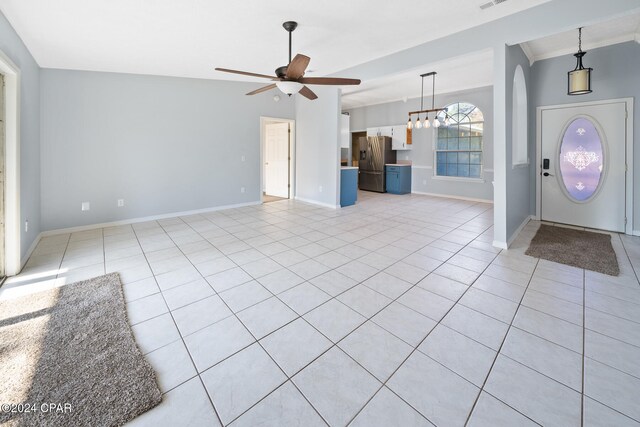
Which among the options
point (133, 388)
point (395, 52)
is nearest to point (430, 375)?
point (133, 388)

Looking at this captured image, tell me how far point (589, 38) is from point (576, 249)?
9.97ft

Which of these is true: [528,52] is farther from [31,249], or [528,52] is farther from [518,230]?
[31,249]

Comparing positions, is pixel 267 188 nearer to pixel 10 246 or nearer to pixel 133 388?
pixel 10 246

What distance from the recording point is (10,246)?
281 cm

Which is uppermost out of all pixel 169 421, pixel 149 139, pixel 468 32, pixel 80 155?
pixel 468 32

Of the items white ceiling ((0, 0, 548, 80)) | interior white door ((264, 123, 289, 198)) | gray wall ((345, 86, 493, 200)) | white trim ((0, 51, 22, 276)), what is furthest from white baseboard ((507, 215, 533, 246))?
white trim ((0, 51, 22, 276))

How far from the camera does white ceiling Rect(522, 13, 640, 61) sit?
3582 millimetres

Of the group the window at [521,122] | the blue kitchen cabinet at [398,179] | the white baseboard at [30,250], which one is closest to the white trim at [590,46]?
the window at [521,122]

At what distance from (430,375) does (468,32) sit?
393 centimetres

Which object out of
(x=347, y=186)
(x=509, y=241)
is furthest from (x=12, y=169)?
(x=509, y=241)

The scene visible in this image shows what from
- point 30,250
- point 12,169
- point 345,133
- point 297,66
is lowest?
point 30,250

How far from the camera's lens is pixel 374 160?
338 inches

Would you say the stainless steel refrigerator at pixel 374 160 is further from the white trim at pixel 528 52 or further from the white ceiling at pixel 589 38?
the white ceiling at pixel 589 38

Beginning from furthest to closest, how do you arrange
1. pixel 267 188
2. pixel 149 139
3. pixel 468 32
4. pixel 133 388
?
→ pixel 267 188 < pixel 149 139 < pixel 468 32 < pixel 133 388
